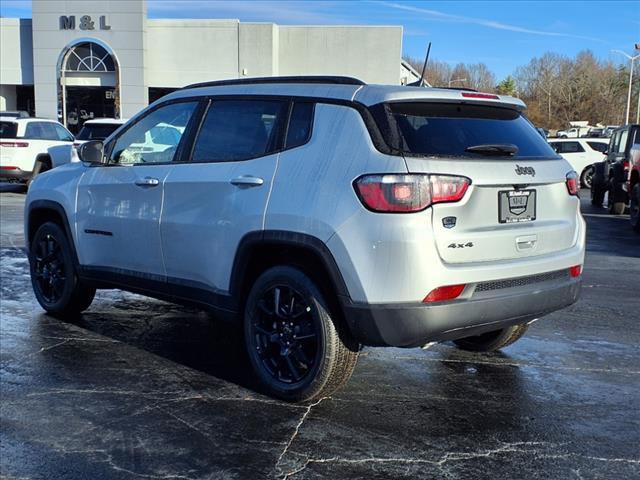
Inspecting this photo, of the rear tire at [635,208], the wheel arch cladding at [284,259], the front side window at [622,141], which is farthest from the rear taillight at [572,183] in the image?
the front side window at [622,141]

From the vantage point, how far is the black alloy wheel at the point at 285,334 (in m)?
4.30

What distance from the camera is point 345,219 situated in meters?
3.88

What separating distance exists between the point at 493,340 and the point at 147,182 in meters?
2.81

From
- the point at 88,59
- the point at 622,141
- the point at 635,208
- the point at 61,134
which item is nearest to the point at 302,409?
the point at 635,208

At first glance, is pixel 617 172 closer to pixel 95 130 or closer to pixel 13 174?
pixel 95 130

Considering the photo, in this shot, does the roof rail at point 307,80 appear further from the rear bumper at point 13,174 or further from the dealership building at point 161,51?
the dealership building at point 161,51

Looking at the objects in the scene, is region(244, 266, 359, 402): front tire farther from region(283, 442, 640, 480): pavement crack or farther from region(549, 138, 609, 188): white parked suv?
region(549, 138, 609, 188): white parked suv

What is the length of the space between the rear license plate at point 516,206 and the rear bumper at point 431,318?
43 centimetres

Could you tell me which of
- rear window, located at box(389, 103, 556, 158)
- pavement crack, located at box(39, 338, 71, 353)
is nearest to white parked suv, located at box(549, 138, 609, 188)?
rear window, located at box(389, 103, 556, 158)

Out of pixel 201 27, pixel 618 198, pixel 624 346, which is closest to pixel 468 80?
pixel 201 27

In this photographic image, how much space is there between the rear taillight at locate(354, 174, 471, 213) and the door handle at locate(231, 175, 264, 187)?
810mm

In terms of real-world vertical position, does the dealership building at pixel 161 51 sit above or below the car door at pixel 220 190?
above

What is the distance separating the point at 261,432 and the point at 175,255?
5.04 feet

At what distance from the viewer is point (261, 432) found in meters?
3.97
